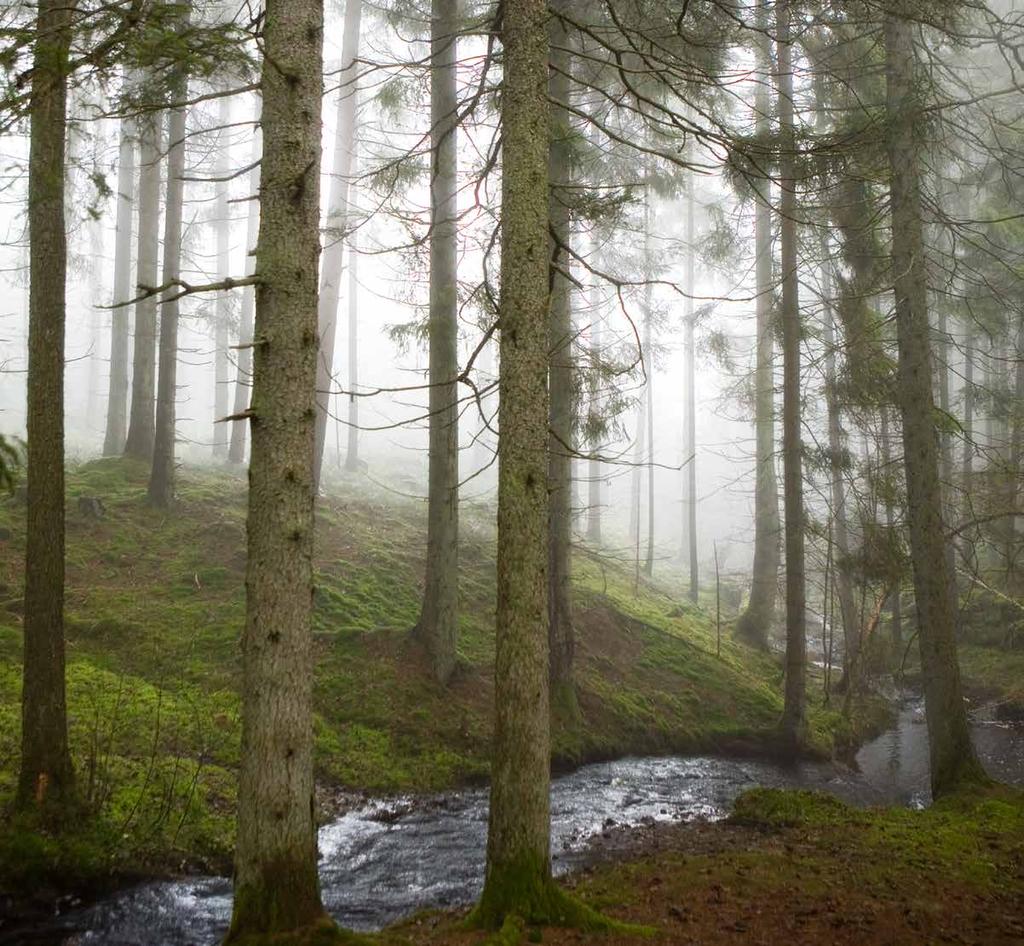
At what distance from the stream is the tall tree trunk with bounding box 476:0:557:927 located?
1717 millimetres

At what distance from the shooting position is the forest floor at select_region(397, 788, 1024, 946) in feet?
14.5

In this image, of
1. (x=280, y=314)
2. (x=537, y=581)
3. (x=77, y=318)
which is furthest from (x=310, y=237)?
(x=77, y=318)

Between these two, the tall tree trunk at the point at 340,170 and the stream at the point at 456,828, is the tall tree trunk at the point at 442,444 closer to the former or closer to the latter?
the stream at the point at 456,828

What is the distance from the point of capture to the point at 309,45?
4535 millimetres

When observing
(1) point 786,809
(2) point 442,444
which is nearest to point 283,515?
(2) point 442,444

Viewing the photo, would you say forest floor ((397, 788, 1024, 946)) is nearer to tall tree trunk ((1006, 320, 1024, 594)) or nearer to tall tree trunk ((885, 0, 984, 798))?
tall tree trunk ((885, 0, 984, 798))

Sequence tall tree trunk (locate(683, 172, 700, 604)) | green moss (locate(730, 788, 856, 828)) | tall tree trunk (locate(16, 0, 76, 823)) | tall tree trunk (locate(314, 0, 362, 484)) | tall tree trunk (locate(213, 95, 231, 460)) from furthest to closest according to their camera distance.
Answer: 1. tall tree trunk (locate(683, 172, 700, 604))
2. tall tree trunk (locate(213, 95, 231, 460))
3. tall tree trunk (locate(314, 0, 362, 484))
4. green moss (locate(730, 788, 856, 828))
5. tall tree trunk (locate(16, 0, 76, 823))

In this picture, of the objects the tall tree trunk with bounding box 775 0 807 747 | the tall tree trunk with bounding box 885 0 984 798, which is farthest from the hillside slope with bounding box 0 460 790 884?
the tall tree trunk with bounding box 885 0 984 798

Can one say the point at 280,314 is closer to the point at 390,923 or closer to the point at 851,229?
the point at 390,923

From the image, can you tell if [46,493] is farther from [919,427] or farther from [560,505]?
[919,427]

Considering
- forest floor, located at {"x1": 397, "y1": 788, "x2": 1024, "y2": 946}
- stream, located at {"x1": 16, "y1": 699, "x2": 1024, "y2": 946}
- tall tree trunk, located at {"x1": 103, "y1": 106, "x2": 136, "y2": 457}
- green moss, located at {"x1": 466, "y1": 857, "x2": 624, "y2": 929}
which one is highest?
tall tree trunk, located at {"x1": 103, "y1": 106, "x2": 136, "y2": 457}

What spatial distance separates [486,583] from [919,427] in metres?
7.80

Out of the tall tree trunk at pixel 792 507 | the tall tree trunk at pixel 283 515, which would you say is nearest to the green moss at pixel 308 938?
the tall tree trunk at pixel 283 515

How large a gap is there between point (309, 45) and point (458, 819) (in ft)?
22.9
